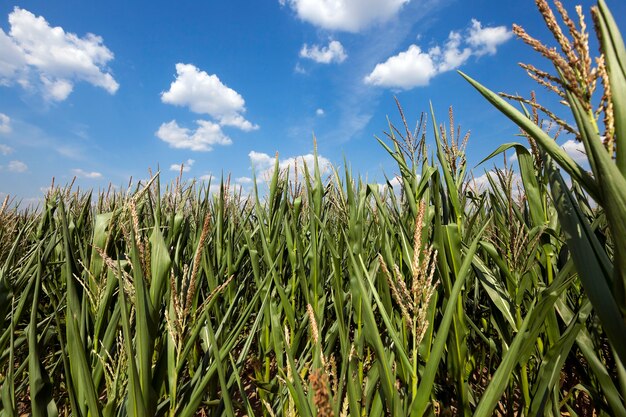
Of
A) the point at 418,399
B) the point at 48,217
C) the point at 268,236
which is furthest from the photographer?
the point at 48,217

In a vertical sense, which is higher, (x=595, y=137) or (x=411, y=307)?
(x=595, y=137)

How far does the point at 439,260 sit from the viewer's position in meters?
1.13

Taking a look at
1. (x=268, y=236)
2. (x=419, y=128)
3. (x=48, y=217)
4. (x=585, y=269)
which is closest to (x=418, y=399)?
(x=585, y=269)

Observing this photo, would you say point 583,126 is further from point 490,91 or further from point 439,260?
point 439,260

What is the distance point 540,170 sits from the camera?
1.36m

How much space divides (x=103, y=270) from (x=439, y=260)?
3.67ft

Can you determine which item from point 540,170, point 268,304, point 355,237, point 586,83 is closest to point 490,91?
point 586,83

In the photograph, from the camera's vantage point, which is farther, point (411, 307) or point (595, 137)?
point (411, 307)

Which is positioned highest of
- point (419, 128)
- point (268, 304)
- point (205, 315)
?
point (419, 128)

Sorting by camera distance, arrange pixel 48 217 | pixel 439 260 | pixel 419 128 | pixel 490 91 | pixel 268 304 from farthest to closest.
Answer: pixel 48 217, pixel 268 304, pixel 419 128, pixel 439 260, pixel 490 91

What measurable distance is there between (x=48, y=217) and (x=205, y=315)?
2270 millimetres

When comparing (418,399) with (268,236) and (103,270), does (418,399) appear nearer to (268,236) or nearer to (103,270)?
(103,270)

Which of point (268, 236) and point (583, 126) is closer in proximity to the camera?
point (583, 126)

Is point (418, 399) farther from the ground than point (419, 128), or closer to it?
closer to it
